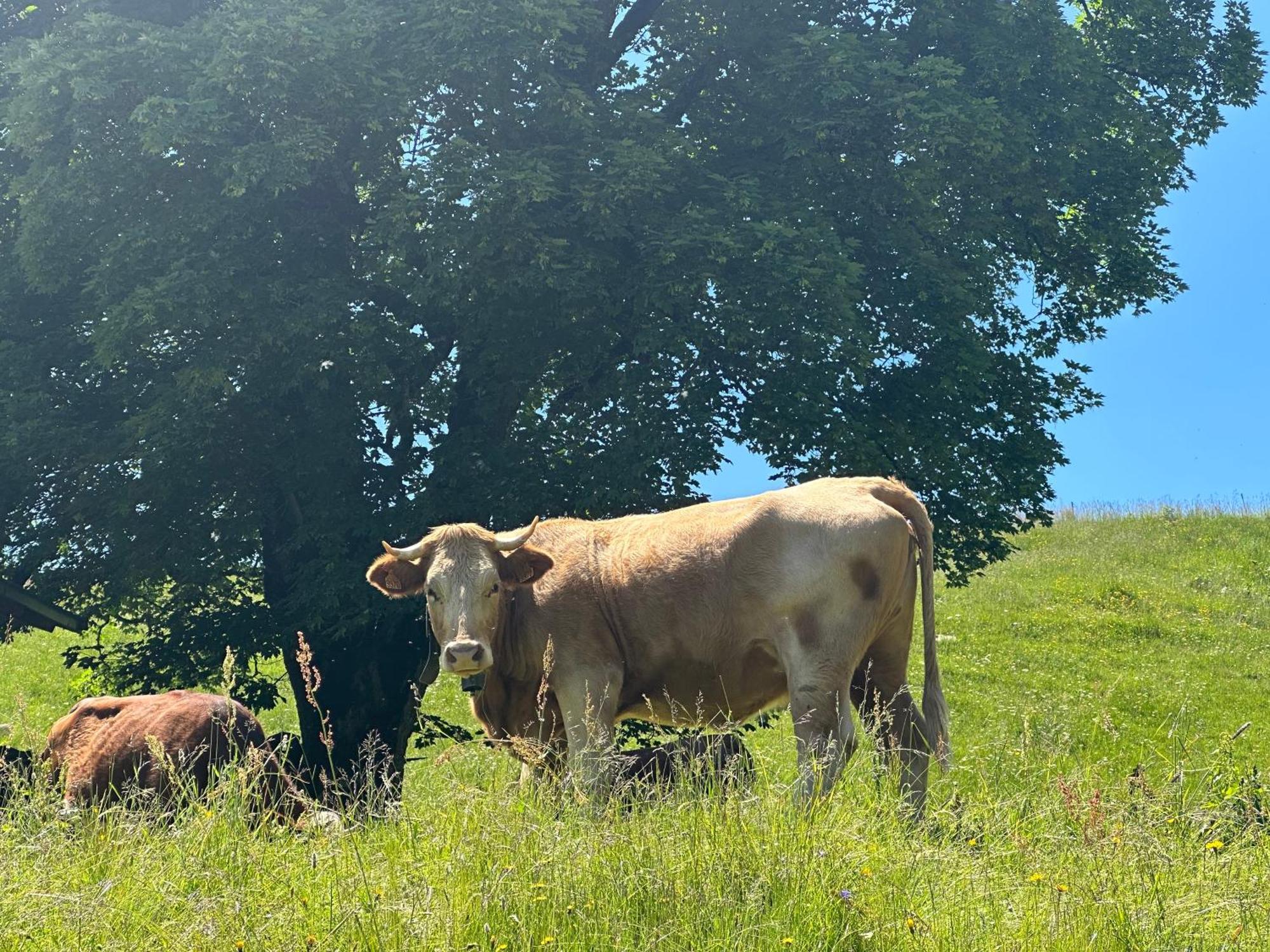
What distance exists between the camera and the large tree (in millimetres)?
13500

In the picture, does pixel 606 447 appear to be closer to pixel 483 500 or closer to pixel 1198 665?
pixel 483 500

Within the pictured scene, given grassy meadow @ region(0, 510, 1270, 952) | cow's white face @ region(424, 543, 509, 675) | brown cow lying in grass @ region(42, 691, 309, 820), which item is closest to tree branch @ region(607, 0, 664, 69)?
cow's white face @ region(424, 543, 509, 675)

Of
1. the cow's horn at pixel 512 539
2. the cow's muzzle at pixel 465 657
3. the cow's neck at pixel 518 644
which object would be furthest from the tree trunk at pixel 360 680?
the cow's muzzle at pixel 465 657

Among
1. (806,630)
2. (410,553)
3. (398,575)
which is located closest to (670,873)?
(806,630)

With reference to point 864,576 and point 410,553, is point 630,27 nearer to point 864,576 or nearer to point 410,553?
point 410,553

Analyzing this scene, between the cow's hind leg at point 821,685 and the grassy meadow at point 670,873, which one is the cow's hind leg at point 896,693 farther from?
the grassy meadow at point 670,873

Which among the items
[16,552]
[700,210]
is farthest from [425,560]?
[16,552]

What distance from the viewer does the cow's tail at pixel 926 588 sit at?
9.43 meters

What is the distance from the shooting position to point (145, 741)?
8.94 m

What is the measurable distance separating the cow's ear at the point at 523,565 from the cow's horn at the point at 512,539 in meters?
0.05

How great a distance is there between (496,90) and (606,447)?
4.31 meters

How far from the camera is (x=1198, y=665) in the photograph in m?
25.3

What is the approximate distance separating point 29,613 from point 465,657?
10.8 metres

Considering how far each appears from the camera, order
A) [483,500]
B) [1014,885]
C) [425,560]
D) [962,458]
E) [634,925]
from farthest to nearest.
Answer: [962,458]
[483,500]
[425,560]
[1014,885]
[634,925]
